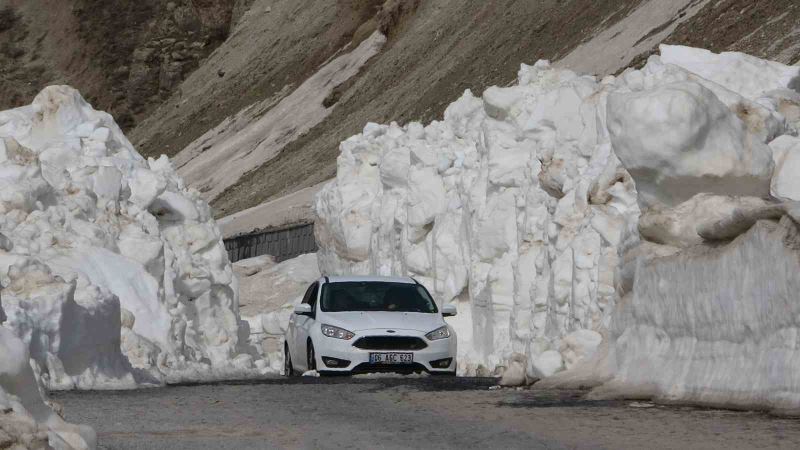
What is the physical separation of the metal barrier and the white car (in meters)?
30.8

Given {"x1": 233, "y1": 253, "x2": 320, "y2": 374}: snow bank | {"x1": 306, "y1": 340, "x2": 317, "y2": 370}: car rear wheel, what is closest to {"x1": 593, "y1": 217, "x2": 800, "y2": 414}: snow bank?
{"x1": 306, "y1": 340, "x2": 317, "y2": 370}: car rear wheel

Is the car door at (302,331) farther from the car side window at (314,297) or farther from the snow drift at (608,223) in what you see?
the snow drift at (608,223)

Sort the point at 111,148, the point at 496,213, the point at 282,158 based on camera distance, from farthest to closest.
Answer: the point at 282,158
the point at 496,213
the point at 111,148

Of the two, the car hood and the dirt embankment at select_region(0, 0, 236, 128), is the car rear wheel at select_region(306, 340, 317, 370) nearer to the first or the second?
the car hood

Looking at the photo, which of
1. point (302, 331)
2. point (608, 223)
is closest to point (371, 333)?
point (302, 331)

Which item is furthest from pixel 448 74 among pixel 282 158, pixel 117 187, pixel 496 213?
pixel 117 187

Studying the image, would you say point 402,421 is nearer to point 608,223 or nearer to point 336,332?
point 336,332

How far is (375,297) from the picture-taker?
16938mm

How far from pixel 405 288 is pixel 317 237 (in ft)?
72.1

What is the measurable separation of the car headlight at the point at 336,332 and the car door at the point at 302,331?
32 cm

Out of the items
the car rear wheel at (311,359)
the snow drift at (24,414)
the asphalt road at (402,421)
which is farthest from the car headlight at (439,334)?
the snow drift at (24,414)

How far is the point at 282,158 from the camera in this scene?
7806cm

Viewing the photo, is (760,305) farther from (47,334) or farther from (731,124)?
(47,334)

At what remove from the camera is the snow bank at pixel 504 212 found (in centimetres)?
1852
